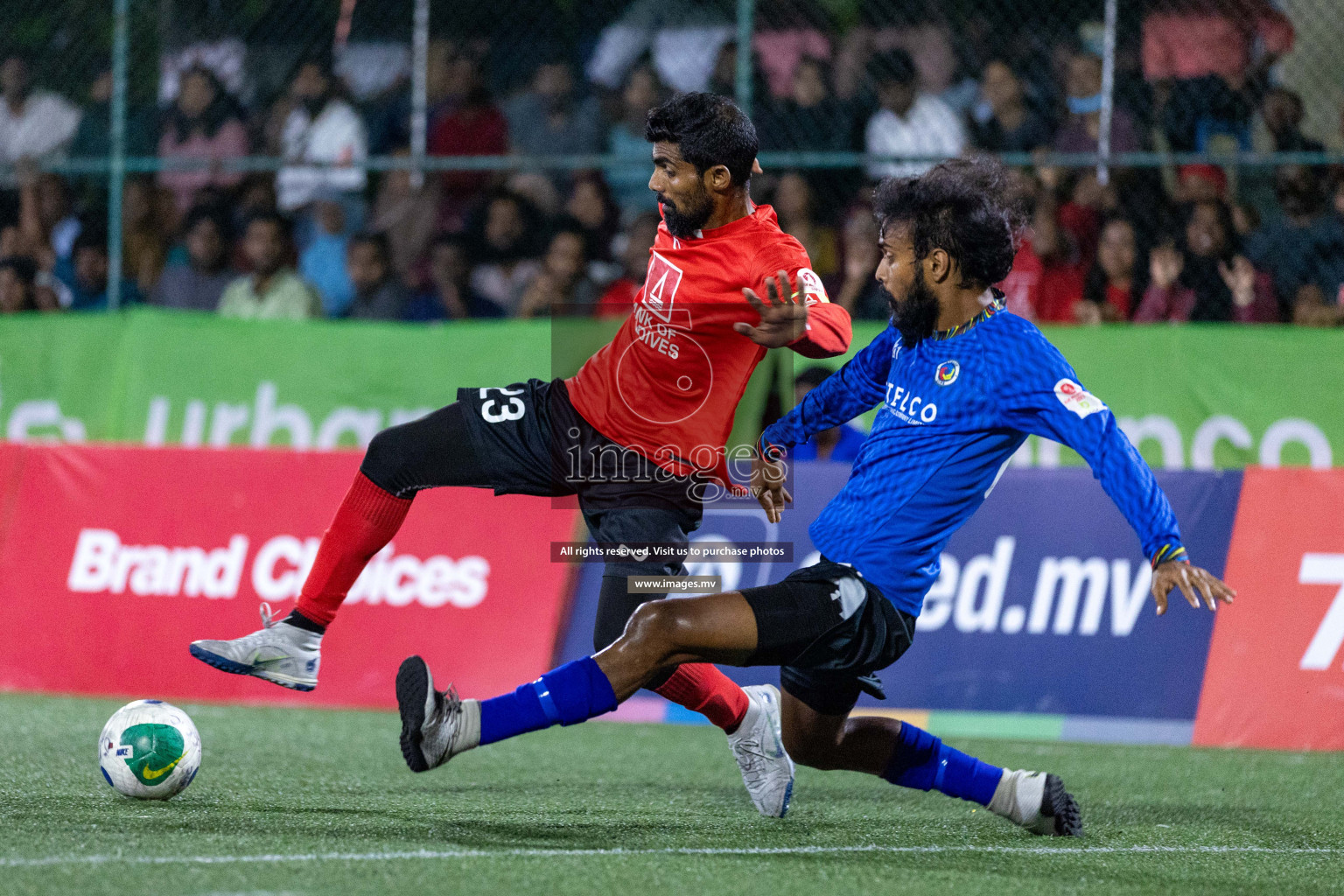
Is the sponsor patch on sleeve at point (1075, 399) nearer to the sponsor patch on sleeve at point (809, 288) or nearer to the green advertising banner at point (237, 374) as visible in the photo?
the sponsor patch on sleeve at point (809, 288)

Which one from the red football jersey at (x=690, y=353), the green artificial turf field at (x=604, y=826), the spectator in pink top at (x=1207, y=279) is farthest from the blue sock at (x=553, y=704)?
the spectator in pink top at (x=1207, y=279)

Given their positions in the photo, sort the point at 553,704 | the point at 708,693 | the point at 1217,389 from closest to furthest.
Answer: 1. the point at 553,704
2. the point at 708,693
3. the point at 1217,389

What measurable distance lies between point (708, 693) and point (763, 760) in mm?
277

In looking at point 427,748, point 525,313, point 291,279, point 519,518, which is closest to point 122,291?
point 291,279

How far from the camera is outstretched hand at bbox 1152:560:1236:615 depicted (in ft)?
12.0

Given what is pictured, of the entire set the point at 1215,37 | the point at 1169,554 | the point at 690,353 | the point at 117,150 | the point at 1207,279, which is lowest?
the point at 1169,554

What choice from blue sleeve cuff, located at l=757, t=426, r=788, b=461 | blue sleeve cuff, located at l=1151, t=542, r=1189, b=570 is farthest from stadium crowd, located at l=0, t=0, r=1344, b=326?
blue sleeve cuff, located at l=1151, t=542, r=1189, b=570

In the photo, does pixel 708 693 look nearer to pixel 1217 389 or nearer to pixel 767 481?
pixel 767 481

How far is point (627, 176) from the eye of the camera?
1027cm

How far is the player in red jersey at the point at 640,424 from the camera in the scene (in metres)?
4.68

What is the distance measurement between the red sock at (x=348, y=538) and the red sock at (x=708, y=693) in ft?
3.27

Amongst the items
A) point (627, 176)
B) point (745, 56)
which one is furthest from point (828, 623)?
point (627, 176)

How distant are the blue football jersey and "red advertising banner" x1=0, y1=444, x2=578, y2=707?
3621 mm

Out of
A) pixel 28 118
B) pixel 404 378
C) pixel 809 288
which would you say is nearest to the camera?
pixel 809 288
